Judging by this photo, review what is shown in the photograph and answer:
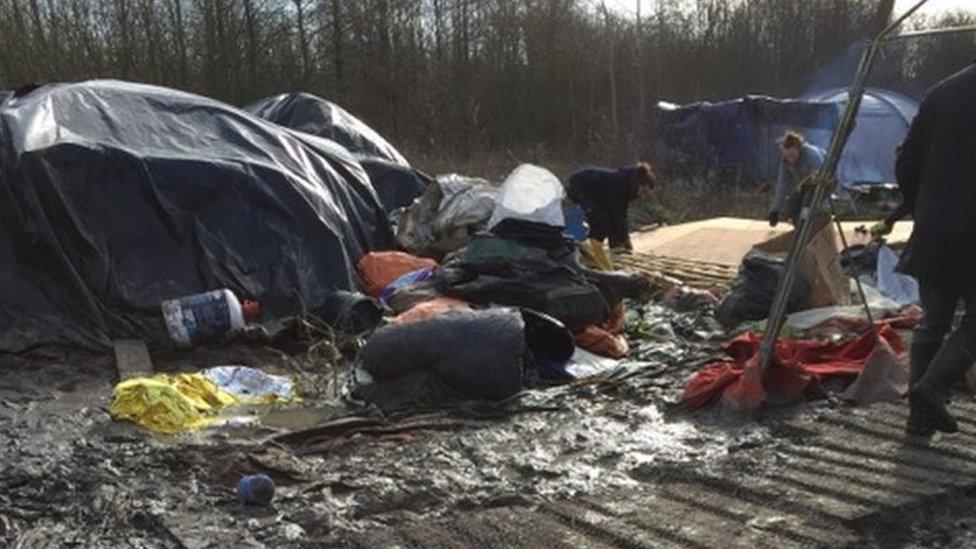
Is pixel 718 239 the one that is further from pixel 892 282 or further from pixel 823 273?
pixel 823 273

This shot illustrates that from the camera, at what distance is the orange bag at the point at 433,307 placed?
5.97m

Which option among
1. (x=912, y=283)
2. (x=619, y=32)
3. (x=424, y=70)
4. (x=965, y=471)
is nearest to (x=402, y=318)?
(x=965, y=471)

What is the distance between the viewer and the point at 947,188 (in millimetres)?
4078

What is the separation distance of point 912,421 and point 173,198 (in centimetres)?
504

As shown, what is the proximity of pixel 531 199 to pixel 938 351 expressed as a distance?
138 inches

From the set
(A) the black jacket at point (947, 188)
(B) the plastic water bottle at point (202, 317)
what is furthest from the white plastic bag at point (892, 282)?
(B) the plastic water bottle at point (202, 317)

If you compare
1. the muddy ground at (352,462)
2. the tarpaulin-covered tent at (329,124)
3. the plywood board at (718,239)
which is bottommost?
the muddy ground at (352,462)

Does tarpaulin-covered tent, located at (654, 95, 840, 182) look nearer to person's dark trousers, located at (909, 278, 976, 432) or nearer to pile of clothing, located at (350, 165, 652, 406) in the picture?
pile of clothing, located at (350, 165, 652, 406)

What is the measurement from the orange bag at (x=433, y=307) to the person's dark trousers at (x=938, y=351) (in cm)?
265

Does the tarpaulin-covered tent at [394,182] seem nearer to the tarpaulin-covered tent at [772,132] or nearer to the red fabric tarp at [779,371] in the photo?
the red fabric tarp at [779,371]

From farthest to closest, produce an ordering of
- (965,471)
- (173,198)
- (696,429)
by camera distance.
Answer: (173,198)
(696,429)
(965,471)

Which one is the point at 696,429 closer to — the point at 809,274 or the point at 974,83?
the point at 974,83

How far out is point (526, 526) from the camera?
10.9 ft

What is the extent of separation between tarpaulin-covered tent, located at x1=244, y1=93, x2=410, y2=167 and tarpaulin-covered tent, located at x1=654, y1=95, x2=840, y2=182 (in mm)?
7477
